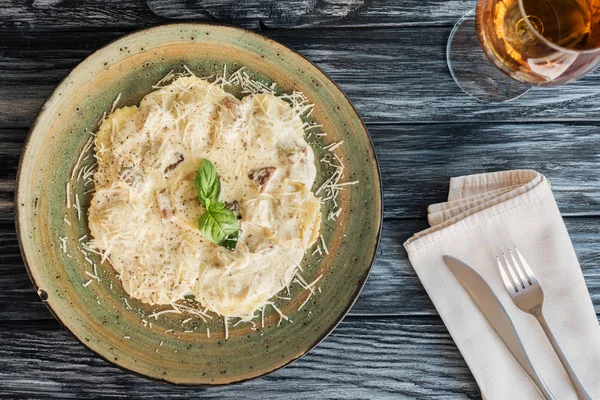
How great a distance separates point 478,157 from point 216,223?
954 millimetres

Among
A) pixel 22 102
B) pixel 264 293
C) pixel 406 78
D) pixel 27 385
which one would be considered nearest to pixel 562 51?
pixel 406 78

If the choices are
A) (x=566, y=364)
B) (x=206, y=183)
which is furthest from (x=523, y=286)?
(x=206, y=183)

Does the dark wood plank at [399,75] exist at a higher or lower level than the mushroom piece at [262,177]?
higher

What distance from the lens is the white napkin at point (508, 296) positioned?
1.92 meters

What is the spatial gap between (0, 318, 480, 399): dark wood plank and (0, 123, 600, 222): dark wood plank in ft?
A: 1.45

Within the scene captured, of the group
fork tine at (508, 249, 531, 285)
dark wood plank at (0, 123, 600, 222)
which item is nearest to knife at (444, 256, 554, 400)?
fork tine at (508, 249, 531, 285)

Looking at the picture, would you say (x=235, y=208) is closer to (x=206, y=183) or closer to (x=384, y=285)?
(x=206, y=183)

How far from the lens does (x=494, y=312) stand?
6.27ft

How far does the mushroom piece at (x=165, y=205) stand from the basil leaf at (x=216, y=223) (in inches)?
4.3

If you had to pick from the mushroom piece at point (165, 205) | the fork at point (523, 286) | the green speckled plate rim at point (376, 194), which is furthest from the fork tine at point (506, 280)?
the mushroom piece at point (165, 205)

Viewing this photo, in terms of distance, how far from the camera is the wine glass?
1496 millimetres

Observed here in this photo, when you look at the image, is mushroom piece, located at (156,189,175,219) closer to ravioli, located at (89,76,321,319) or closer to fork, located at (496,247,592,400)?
ravioli, located at (89,76,321,319)

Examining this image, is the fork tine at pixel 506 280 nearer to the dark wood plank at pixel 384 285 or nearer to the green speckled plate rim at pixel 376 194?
the dark wood plank at pixel 384 285

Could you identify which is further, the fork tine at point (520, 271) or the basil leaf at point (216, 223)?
the fork tine at point (520, 271)
